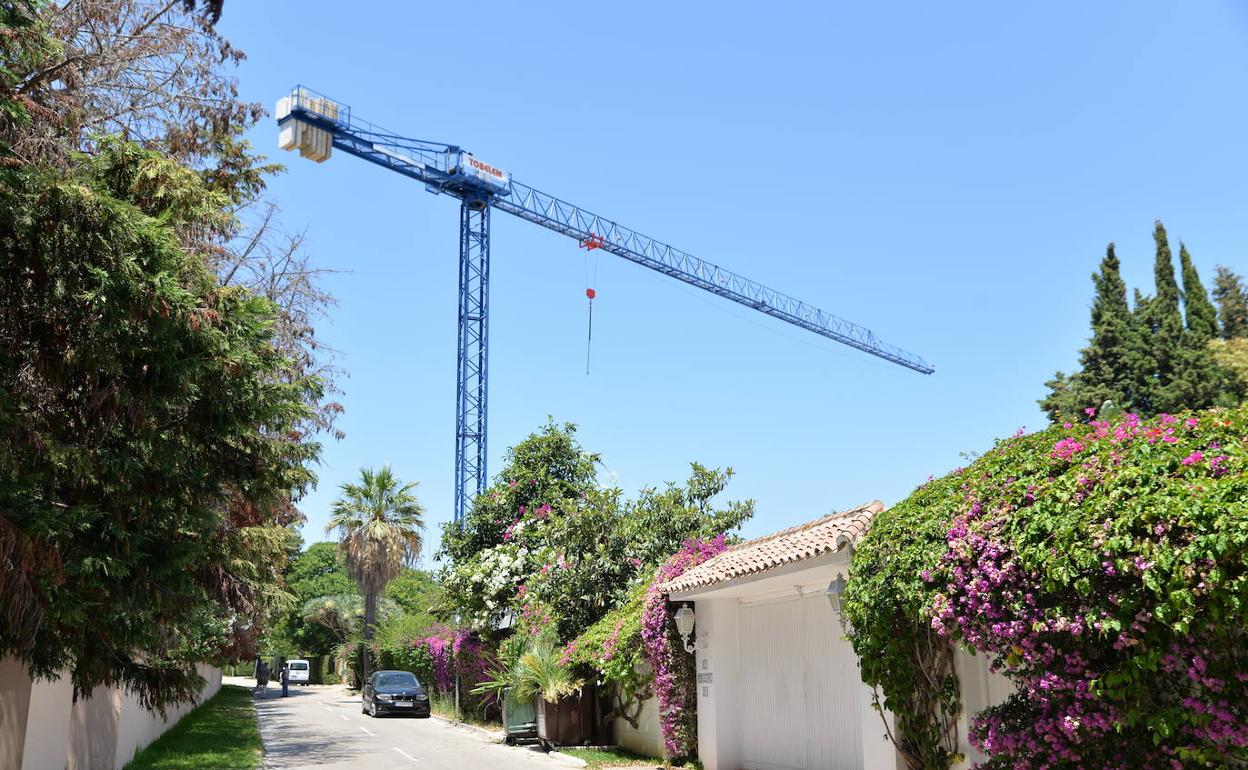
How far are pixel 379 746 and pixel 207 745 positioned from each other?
378 cm

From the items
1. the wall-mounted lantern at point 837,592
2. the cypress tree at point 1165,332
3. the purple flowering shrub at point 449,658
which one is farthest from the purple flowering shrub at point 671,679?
the cypress tree at point 1165,332

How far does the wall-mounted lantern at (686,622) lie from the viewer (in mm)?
16172

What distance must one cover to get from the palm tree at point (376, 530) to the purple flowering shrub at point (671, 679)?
99.5 ft

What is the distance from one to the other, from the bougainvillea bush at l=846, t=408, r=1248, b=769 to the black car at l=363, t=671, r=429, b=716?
81.4 ft

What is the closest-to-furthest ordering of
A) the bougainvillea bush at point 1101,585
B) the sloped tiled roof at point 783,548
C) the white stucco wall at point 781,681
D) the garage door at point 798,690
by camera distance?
→ the bougainvillea bush at point 1101,585 → the sloped tiled roof at point 783,548 → the white stucco wall at point 781,681 → the garage door at point 798,690

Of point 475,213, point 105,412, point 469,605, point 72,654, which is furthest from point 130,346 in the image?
point 475,213

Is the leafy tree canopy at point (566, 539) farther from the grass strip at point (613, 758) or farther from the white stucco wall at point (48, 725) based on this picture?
the white stucco wall at point (48, 725)

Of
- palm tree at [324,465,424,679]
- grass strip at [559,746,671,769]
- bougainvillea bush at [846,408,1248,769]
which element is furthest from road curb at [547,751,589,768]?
palm tree at [324,465,424,679]

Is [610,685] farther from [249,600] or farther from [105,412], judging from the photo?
[105,412]

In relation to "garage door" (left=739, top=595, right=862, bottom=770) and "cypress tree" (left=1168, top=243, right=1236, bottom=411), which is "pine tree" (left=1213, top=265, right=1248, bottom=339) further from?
"garage door" (left=739, top=595, right=862, bottom=770)

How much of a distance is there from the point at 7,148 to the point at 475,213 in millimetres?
45161

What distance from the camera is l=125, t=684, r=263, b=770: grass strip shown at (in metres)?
17.3

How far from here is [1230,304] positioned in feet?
143

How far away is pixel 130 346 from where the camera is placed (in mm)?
8047
